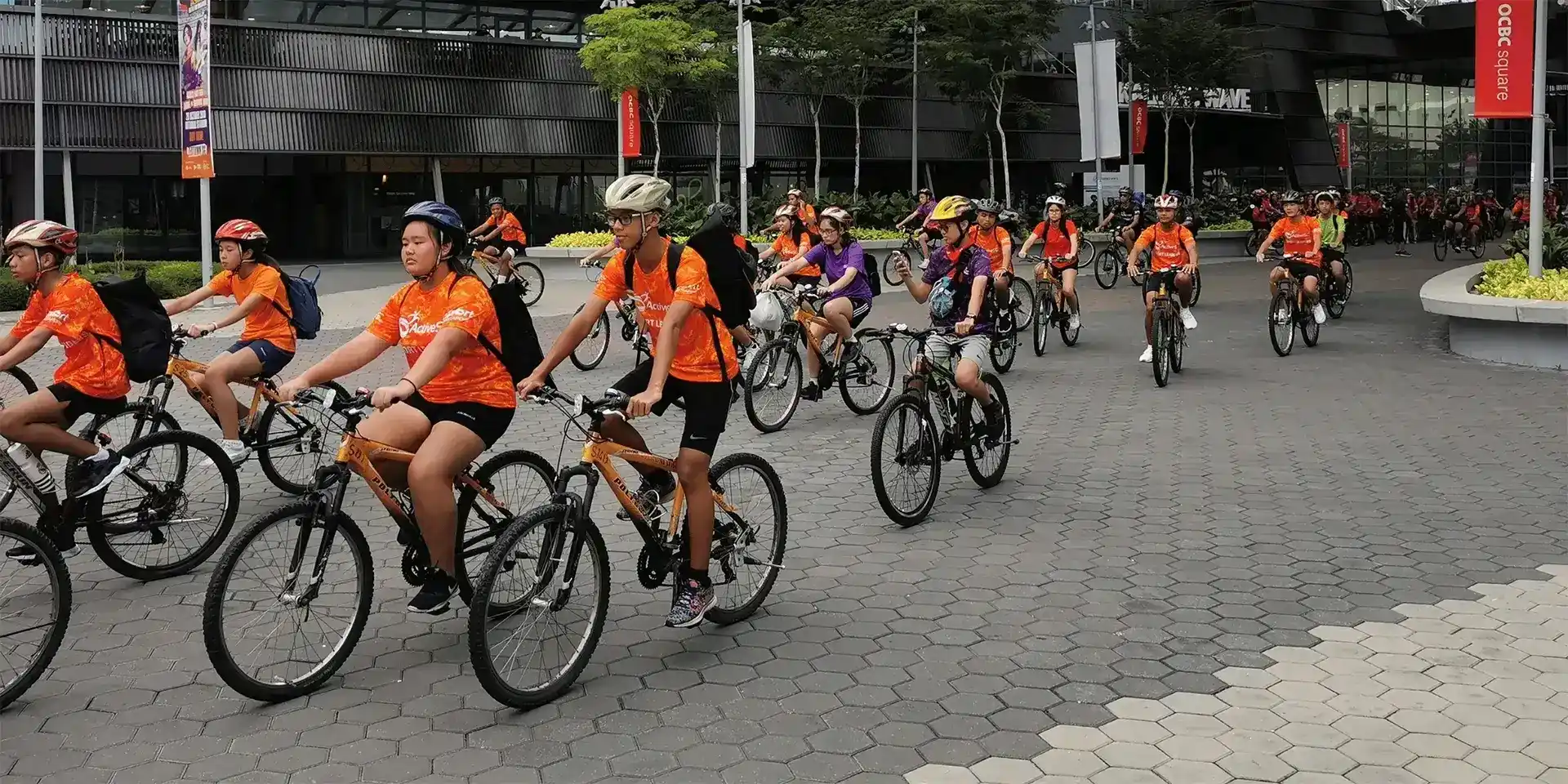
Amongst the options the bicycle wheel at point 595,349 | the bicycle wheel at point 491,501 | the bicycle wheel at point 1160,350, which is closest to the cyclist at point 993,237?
the bicycle wheel at point 1160,350

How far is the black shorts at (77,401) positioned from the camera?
675 cm

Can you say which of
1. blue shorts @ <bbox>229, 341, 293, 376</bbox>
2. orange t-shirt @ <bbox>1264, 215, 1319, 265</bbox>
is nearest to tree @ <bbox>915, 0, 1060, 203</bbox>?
orange t-shirt @ <bbox>1264, 215, 1319, 265</bbox>

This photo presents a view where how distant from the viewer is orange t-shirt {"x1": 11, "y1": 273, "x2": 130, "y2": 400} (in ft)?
22.0

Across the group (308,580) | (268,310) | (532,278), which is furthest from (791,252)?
(532,278)

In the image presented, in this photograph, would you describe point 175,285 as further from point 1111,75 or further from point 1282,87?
point 1282,87

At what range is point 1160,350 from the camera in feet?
45.4

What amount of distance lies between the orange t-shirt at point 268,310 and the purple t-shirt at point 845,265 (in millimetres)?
5105

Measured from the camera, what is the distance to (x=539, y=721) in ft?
16.3

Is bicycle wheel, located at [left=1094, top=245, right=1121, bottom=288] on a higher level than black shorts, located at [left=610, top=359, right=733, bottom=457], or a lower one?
higher

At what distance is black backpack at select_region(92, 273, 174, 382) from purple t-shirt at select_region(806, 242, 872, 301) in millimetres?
6249

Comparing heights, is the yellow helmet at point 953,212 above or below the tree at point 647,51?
below

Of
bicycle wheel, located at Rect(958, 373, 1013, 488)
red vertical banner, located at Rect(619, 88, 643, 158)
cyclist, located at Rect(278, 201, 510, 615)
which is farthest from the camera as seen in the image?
red vertical banner, located at Rect(619, 88, 643, 158)

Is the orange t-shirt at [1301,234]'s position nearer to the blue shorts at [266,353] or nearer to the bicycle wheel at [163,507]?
the blue shorts at [266,353]

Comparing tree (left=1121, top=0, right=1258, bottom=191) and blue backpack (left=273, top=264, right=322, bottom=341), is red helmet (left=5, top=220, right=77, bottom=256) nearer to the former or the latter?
blue backpack (left=273, top=264, right=322, bottom=341)
